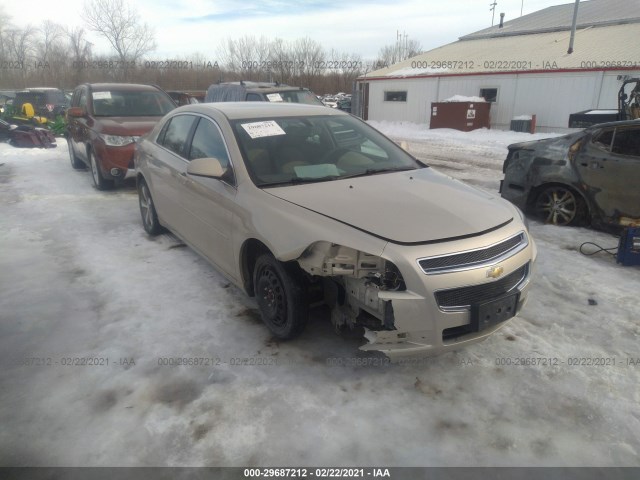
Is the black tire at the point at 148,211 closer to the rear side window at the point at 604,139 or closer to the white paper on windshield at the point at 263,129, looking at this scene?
the white paper on windshield at the point at 263,129

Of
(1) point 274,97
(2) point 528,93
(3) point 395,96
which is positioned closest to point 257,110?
(1) point 274,97

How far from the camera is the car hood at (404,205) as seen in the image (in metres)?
2.65

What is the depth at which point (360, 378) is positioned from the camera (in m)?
2.93

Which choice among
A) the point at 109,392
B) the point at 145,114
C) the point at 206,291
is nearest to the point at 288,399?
the point at 109,392

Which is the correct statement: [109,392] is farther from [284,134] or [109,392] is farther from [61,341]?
[284,134]

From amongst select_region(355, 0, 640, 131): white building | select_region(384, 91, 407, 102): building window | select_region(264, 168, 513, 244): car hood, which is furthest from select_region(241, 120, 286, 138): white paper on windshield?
select_region(384, 91, 407, 102): building window

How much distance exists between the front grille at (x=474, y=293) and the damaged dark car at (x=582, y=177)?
10.8 ft

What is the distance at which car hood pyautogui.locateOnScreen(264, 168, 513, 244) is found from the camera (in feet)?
8.70

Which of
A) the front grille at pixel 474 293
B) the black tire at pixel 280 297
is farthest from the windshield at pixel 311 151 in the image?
the front grille at pixel 474 293

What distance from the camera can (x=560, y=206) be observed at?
19.4ft

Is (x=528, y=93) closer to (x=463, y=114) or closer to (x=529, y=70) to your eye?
(x=529, y=70)

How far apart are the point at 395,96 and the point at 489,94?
5606 mm

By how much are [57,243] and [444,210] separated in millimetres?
4651

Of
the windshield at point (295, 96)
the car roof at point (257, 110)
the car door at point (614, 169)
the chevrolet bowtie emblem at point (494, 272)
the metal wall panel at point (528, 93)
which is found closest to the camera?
the chevrolet bowtie emblem at point (494, 272)
